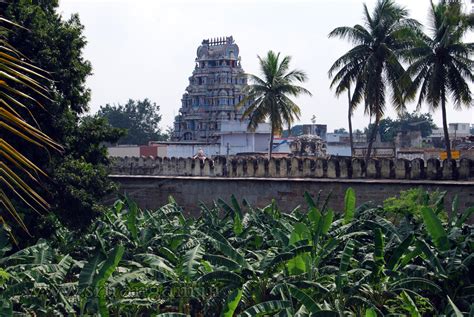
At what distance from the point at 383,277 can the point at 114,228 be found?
19.5 ft

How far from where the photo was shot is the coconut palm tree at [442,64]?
22.0m

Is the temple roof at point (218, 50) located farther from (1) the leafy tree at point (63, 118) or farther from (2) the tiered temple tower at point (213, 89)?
(1) the leafy tree at point (63, 118)

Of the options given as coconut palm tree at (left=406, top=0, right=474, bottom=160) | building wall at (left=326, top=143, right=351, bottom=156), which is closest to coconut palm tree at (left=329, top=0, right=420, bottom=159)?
coconut palm tree at (left=406, top=0, right=474, bottom=160)

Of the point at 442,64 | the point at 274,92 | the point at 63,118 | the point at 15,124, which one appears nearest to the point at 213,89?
the point at 274,92

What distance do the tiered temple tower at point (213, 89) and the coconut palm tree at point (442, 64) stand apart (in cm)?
2806

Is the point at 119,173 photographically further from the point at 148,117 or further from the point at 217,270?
the point at 148,117

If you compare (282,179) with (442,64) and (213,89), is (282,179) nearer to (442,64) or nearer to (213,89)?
(442,64)

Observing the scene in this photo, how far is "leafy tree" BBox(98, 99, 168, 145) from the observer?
72.7 metres

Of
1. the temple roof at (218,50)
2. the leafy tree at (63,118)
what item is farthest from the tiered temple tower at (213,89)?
the leafy tree at (63,118)

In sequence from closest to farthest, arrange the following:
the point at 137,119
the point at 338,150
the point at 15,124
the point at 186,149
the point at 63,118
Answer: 1. the point at 15,124
2. the point at 63,118
3. the point at 186,149
4. the point at 338,150
5. the point at 137,119

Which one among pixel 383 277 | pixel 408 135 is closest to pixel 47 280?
pixel 383 277

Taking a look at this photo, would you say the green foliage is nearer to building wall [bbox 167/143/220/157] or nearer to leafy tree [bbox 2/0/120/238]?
leafy tree [bbox 2/0/120/238]

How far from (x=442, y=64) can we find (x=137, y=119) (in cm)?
5483

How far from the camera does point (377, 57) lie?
979 inches
